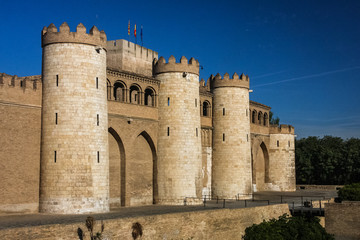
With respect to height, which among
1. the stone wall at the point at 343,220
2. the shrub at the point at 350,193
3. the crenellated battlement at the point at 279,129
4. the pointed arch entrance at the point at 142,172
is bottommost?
the stone wall at the point at 343,220

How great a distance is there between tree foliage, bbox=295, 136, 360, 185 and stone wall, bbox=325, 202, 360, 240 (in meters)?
26.5

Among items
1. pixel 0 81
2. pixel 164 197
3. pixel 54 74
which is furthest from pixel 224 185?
pixel 0 81

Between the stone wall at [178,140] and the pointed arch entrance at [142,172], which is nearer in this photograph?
the pointed arch entrance at [142,172]

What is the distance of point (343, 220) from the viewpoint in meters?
31.1

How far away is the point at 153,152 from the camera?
31688mm

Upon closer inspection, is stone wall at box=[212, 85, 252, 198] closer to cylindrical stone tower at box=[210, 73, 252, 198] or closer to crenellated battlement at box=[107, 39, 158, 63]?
cylindrical stone tower at box=[210, 73, 252, 198]

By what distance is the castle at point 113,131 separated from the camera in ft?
77.7

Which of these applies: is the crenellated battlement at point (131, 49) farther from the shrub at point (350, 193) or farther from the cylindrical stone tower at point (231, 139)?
the shrub at point (350, 193)

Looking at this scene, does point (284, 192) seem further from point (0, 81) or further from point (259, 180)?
point (0, 81)

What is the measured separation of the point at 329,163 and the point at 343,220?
27892 millimetres

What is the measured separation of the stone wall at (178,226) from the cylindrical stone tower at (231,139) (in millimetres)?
5599

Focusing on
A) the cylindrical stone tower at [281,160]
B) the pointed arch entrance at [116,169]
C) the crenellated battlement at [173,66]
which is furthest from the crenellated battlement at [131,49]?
the cylindrical stone tower at [281,160]

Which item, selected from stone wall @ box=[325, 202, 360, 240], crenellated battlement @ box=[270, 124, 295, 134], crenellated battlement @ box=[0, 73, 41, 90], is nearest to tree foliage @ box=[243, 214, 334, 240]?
stone wall @ box=[325, 202, 360, 240]

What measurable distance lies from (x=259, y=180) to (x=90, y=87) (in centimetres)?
2562
